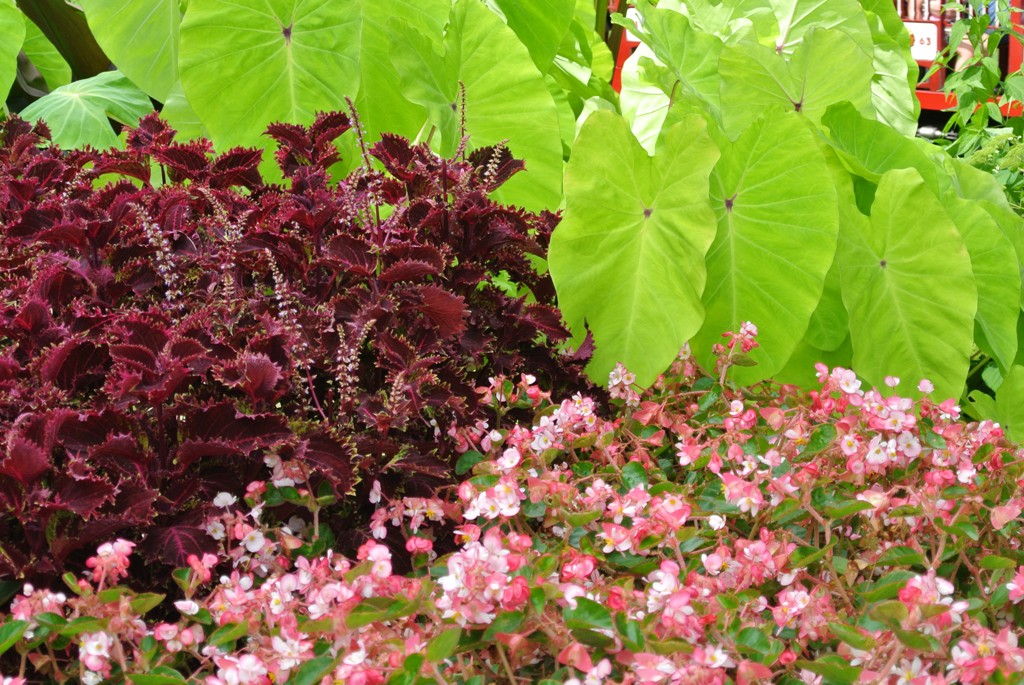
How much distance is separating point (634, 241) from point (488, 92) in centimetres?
37

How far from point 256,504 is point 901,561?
55 cm

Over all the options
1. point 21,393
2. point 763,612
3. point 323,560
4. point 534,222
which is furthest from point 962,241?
point 21,393

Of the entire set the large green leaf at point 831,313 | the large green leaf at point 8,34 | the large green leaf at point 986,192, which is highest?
the large green leaf at point 8,34

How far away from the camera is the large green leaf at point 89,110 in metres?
2.11

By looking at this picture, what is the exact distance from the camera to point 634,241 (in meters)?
1.43

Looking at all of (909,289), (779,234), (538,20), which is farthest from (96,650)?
(538,20)

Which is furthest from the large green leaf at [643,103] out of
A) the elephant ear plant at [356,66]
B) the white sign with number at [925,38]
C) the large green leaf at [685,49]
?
the white sign with number at [925,38]

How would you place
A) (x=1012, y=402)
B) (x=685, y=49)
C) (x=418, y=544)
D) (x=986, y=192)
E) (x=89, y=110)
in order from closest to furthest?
(x=418, y=544) → (x=1012, y=402) → (x=685, y=49) → (x=986, y=192) → (x=89, y=110)

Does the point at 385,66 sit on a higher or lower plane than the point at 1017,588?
higher

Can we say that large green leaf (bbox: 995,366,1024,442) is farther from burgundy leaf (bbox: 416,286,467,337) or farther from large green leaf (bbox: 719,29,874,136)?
burgundy leaf (bbox: 416,286,467,337)

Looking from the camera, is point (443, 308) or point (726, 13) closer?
point (443, 308)

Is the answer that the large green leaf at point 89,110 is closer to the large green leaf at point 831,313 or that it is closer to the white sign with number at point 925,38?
the large green leaf at point 831,313

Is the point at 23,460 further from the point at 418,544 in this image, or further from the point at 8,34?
the point at 8,34

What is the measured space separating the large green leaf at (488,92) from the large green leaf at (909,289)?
0.47 metres
